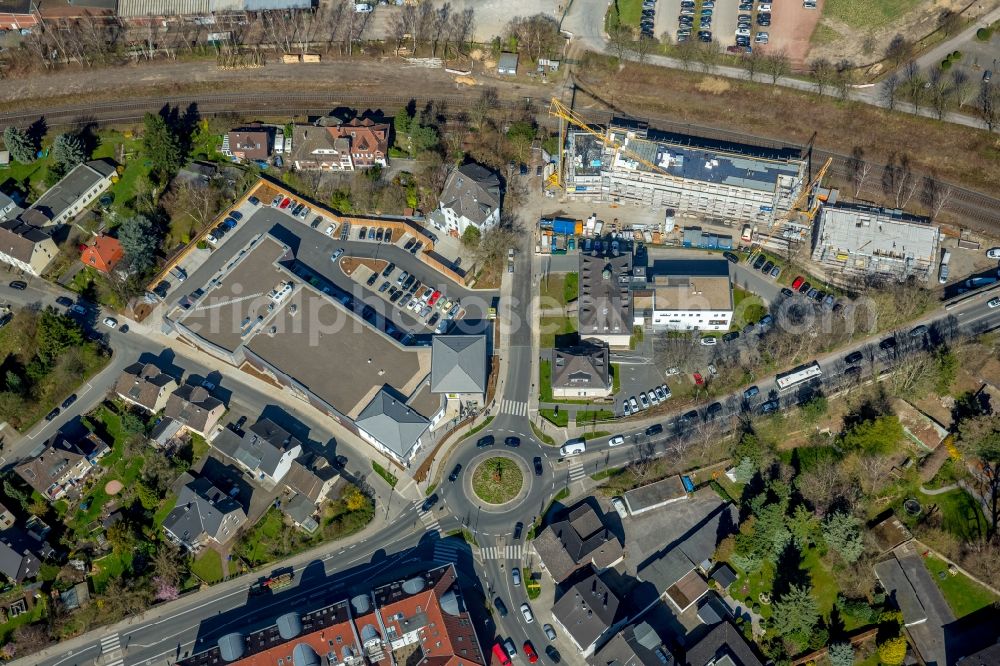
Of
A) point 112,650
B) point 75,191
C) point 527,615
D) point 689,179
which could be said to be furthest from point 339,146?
point 112,650

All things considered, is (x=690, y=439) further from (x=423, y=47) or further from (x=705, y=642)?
(x=423, y=47)

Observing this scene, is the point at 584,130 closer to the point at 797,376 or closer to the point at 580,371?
the point at 580,371

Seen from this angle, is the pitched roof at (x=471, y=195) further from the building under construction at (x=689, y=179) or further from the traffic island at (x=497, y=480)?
the traffic island at (x=497, y=480)

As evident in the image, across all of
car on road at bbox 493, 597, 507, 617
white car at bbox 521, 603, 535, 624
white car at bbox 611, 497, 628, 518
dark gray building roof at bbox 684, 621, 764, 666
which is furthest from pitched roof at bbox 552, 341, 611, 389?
dark gray building roof at bbox 684, 621, 764, 666

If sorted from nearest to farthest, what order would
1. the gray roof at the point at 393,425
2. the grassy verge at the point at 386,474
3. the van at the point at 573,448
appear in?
the gray roof at the point at 393,425
the grassy verge at the point at 386,474
the van at the point at 573,448

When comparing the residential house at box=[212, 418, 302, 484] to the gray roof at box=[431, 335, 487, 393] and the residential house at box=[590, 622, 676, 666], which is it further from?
the residential house at box=[590, 622, 676, 666]

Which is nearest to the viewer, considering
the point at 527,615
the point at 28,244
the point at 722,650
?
the point at 722,650

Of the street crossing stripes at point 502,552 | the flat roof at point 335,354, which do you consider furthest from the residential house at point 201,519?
the street crossing stripes at point 502,552
